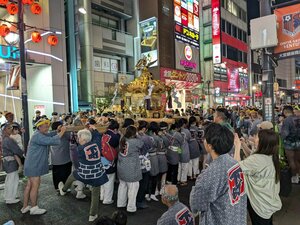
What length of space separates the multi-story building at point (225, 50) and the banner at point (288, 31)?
22.3m

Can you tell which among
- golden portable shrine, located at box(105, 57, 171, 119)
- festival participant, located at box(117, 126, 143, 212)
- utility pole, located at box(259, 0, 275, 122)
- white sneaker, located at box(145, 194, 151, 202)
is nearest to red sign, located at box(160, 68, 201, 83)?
golden portable shrine, located at box(105, 57, 171, 119)

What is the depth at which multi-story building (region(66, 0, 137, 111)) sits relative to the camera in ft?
57.0

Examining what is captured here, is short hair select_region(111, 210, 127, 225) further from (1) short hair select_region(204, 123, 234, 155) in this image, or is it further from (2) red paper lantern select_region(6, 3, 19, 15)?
(2) red paper lantern select_region(6, 3, 19, 15)

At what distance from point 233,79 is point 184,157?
31009 millimetres

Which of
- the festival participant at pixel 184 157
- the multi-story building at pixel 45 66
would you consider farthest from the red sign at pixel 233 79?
the festival participant at pixel 184 157

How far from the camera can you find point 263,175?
2869 millimetres

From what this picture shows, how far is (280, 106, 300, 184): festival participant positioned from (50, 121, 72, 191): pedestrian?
216 inches

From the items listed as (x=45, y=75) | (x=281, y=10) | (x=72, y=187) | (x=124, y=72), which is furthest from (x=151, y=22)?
(x=72, y=187)

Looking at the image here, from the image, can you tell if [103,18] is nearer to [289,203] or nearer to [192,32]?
[192,32]

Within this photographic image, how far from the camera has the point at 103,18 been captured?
22.2 m

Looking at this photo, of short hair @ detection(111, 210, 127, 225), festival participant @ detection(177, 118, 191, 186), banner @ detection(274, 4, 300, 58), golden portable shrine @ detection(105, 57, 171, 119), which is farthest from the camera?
golden portable shrine @ detection(105, 57, 171, 119)

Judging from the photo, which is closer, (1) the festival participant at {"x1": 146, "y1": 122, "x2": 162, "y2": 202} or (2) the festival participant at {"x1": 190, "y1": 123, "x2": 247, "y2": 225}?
(2) the festival participant at {"x1": 190, "y1": 123, "x2": 247, "y2": 225}

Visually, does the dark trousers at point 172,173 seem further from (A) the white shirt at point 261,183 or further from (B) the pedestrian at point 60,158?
(A) the white shirt at point 261,183

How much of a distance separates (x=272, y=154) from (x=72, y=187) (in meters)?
5.04
